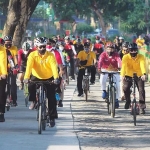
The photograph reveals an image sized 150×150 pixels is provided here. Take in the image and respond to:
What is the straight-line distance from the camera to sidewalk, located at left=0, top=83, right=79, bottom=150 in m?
13.6

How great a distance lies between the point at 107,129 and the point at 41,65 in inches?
85.6

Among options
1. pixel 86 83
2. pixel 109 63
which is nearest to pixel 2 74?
pixel 109 63

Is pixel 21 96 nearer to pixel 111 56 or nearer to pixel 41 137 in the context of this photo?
pixel 111 56

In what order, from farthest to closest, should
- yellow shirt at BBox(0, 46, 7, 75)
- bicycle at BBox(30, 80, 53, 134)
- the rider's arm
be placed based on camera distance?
yellow shirt at BBox(0, 46, 7, 75) < the rider's arm < bicycle at BBox(30, 80, 53, 134)

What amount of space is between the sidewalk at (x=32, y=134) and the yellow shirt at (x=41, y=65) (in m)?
1.11

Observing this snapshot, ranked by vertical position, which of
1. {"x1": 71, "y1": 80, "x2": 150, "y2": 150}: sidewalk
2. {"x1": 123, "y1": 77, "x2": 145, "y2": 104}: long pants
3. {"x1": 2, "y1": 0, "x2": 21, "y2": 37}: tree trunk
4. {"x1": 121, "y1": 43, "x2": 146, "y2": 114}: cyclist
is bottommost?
{"x1": 71, "y1": 80, "x2": 150, "y2": 150}: sidewalk

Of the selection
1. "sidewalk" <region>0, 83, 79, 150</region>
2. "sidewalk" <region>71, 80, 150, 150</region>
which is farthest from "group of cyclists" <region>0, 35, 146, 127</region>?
"sidewalk" <region>71, 80, 150, 150</region>

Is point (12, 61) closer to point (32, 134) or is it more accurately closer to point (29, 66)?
point (29, 66)

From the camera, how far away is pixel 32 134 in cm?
1517

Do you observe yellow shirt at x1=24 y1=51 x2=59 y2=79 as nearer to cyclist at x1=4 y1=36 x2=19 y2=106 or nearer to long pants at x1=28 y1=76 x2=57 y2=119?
long pants at x1=28 y1=76 x2=57 y2=119

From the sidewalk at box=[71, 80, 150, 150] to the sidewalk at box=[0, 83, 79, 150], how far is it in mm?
218

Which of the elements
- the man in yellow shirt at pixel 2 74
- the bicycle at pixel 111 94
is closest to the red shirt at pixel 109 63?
the bicycle at pixel 111 94

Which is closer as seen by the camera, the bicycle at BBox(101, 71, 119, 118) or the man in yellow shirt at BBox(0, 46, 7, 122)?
the man in yellow shirt at BBox(0, 46, 7, 122)

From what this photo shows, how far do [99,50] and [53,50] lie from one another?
17.5 metres
